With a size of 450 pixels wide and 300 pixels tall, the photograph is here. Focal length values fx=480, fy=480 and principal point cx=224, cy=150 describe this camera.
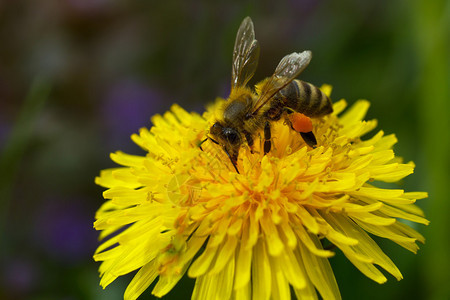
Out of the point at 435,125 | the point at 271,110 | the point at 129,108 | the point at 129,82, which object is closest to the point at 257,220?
the point at 271,110

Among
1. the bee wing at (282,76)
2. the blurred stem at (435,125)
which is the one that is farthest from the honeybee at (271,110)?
the blurred stem at (435,125)

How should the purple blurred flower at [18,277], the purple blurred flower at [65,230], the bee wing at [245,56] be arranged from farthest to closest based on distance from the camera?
1. the purple blurred flower at [65,230]
2. the purple blurred flower at [18,277]
3. the bee wing at [245,56]

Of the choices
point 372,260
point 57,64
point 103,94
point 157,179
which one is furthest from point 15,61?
point 372,260

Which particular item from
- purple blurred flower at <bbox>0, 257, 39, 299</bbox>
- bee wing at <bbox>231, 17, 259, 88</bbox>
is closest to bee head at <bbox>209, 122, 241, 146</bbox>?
bee wing at <bbox>231, 17, 259, 88</bbox>

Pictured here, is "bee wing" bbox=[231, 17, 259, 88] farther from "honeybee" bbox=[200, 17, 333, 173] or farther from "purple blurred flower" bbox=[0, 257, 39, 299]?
"purple blurred flower" bbox=[0, 257, 39, 299]

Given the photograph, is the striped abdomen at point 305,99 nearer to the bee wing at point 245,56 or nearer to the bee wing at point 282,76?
the bee wing at point 282,76

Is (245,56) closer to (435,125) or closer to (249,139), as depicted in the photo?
(249,139)

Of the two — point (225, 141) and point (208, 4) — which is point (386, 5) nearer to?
point (208, 4)
